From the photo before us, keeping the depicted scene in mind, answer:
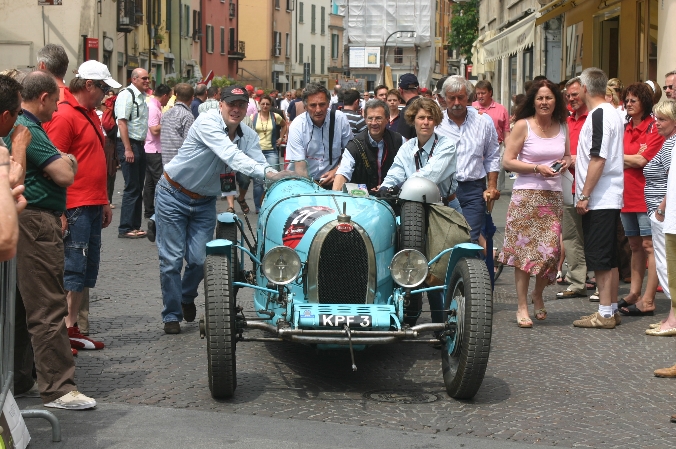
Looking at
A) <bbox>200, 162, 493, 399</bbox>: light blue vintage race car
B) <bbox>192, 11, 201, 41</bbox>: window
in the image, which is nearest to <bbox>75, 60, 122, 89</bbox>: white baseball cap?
<bbox>200, 162, 493, 399</bbox>: light blue vintage race car

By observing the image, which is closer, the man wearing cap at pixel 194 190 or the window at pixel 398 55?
the man wearing cap at pixel 194 190

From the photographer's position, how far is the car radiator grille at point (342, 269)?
6703 millimetres

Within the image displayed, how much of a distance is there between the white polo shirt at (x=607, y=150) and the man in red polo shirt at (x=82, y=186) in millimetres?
3643

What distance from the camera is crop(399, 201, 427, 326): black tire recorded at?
7305 mm

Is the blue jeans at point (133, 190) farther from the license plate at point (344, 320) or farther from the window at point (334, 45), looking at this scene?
the window at point (334, 45)

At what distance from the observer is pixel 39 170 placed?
6.18m

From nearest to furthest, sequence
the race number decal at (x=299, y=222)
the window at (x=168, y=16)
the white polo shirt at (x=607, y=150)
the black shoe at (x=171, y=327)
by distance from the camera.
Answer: the race number decal at (x=299, y=222), the black shoe at (x=171, y=327), the white polo shirt at (x=607, y=150), the window at (x=168, y=16)

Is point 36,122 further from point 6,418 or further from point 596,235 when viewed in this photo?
point 596,235

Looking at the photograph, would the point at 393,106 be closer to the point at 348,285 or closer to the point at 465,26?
the point at 348,285

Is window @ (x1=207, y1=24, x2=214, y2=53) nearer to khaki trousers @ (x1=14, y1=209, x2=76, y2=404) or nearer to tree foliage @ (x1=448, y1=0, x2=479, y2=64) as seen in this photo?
tree foliage @ (x1=448, y1=0, x2=479, y2=64)

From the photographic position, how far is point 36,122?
251 inches

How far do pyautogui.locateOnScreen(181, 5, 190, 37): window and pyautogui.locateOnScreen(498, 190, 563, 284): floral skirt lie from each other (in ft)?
172

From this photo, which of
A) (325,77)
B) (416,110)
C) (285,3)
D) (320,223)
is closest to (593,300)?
(416,110)

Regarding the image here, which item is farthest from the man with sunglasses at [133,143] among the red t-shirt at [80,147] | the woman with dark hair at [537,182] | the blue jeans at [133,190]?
the woman with dark hair at [537,182]
